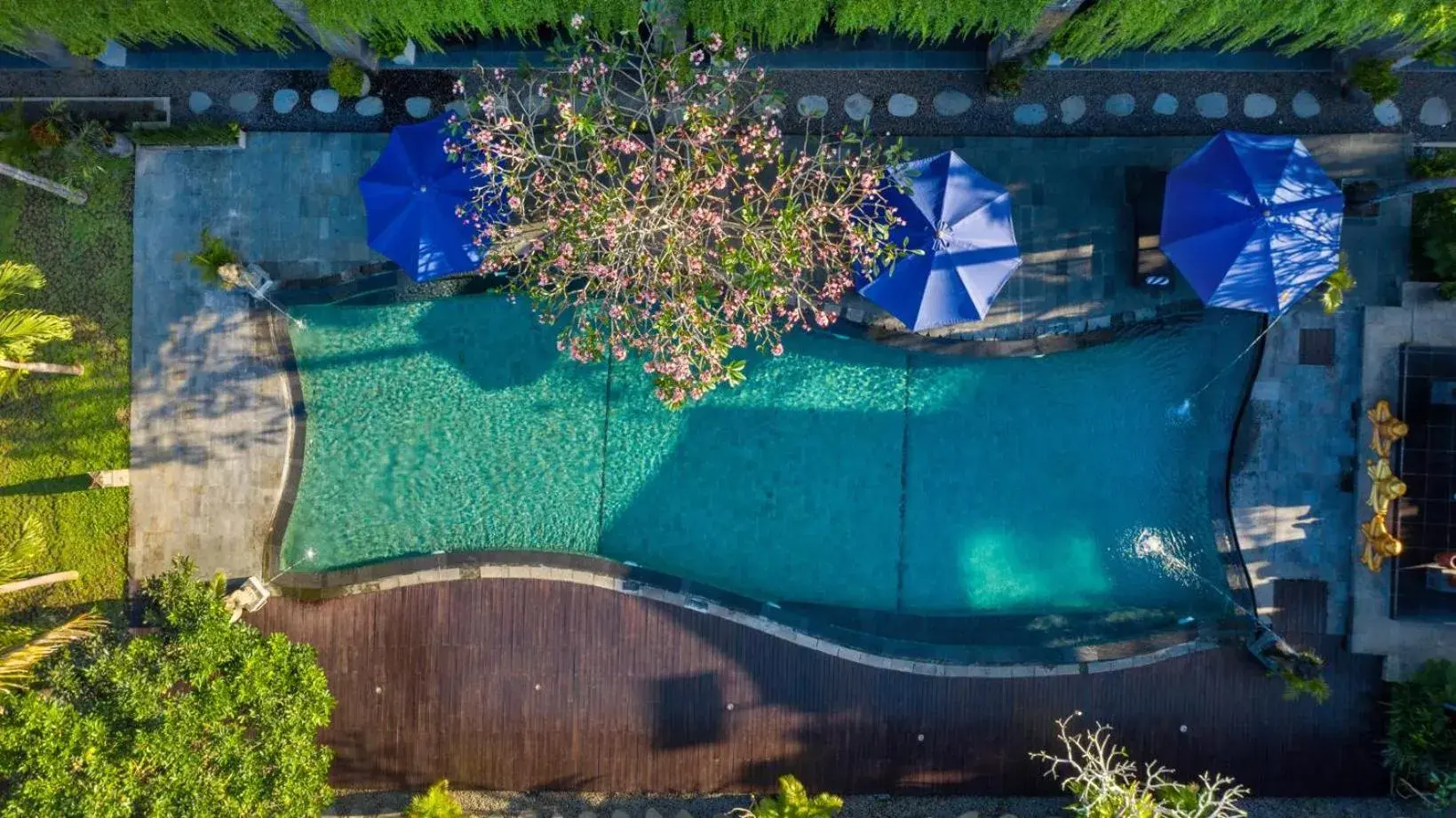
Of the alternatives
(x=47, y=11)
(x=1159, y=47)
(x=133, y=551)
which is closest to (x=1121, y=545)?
(x=1159, y=47)

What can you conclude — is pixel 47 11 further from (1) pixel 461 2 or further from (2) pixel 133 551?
(2) pixel 133 551

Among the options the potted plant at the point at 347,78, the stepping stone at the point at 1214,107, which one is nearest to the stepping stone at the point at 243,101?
the potted plant at the point at 347,78

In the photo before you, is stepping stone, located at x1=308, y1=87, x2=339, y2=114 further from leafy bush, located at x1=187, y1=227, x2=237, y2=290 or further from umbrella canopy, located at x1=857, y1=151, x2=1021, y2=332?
umbrella canopy, located at x1=857, y1=151, x2=1021, y2=332

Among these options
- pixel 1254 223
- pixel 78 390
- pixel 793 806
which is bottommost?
pixel 793 806

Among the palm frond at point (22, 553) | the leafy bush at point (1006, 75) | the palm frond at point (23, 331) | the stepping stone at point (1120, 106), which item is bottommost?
the palm frond at point (22, 553)

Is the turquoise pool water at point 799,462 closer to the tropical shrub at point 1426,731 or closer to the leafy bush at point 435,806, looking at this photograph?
the tropical shrub at point 1426,731

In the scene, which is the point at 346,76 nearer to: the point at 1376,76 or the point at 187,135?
the point at 187,135

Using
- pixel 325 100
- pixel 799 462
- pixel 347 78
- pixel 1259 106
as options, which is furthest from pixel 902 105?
pixel 325 100

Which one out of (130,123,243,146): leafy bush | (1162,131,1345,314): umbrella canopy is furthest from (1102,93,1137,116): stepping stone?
(130,123,243,146): leafy bush
